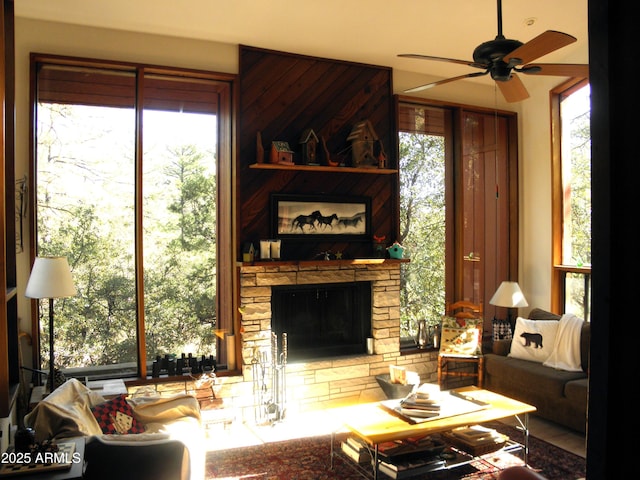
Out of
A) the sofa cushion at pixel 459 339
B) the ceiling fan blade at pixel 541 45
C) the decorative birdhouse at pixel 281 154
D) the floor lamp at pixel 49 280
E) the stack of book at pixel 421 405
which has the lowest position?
the stack of book at pixel 421 405

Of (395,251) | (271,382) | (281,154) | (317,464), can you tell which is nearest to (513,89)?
(281,154)

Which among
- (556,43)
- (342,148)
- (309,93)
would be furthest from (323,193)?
(556,43)

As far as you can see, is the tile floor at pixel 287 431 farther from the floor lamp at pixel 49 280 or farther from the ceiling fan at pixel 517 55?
the ceiling fan at pixel 517 55

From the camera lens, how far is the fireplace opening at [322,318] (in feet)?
17.5

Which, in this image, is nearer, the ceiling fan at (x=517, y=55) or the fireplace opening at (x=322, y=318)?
the ceiling fan at (x=517, y=55)

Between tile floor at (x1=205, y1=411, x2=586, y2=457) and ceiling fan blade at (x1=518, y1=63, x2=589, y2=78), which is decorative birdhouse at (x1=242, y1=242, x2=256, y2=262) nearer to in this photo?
tile floor at (x1=205, y1=411, x2=586, y2=457)

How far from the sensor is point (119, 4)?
4293 millimetres

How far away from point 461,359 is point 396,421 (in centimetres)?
212

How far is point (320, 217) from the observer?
214 inches

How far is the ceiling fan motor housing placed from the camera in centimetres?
Answer: 309

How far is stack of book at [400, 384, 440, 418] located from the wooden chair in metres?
1.71

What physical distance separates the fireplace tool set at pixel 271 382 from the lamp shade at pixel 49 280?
1858 millimetres

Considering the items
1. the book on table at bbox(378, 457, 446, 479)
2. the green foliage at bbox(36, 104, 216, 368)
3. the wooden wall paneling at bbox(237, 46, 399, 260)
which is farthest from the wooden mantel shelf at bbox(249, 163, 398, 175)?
the book on table at bbox(378, 457, 446, 479)

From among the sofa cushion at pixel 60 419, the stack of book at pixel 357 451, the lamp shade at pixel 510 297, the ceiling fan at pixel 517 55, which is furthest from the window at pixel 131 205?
the lamp shade at pixel 510 297
